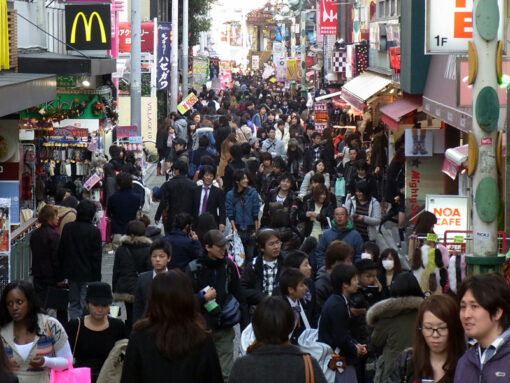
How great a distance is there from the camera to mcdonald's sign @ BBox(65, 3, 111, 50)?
2041cm

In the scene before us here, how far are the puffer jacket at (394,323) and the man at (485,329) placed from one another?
8.09ft

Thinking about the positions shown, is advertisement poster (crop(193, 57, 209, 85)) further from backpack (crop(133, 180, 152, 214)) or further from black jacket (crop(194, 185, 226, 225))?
black jacket (crop(194, 185, 226, 225))

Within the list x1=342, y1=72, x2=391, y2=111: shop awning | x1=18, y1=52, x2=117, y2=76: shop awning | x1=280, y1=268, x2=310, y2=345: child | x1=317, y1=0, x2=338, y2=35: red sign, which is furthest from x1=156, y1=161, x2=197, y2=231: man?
x1=317, y1=0, x2=338, y2=35: red sign

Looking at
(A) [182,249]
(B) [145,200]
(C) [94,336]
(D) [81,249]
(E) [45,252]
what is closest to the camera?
(C) [94,336]

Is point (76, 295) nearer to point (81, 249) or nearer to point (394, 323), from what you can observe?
point (81, 249)

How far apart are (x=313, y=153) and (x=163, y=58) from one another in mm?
14756

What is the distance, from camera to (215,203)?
15.6m

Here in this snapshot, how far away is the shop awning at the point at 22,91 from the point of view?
1245 centimetres

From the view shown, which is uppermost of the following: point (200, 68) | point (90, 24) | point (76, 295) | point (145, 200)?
point (90, 24)

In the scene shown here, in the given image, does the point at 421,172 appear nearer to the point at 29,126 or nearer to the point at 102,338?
the point at 29,126

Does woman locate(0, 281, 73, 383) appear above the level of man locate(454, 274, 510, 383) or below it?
below

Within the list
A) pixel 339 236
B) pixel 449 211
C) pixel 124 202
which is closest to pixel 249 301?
pixel 339 236

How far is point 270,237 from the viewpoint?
9.95 meters

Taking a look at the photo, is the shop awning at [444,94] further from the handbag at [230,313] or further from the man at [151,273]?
the handbag at [230,313]
